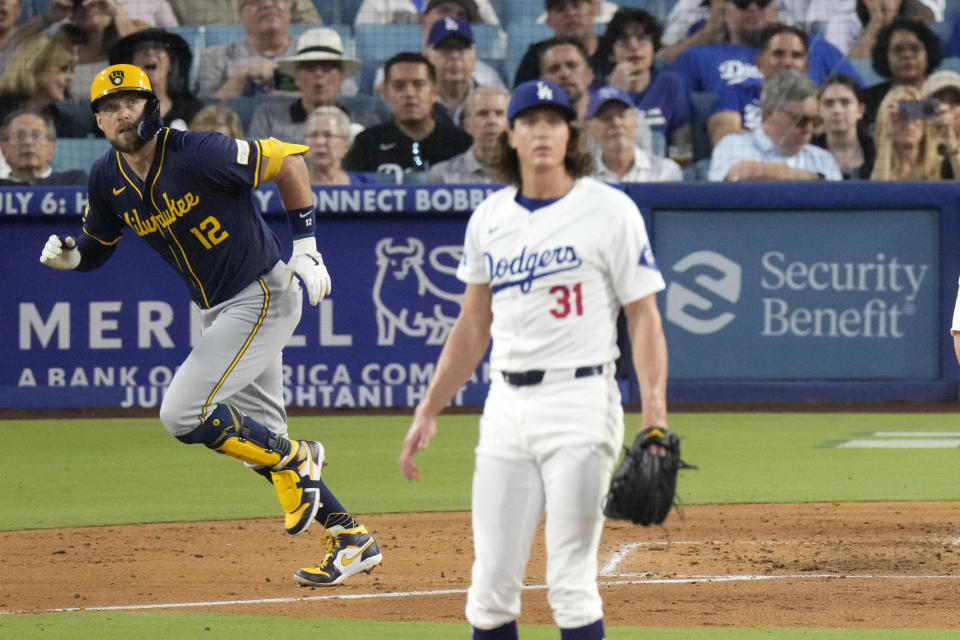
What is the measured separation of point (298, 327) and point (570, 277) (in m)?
8.49

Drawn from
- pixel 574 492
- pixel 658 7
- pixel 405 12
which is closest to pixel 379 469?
pixel 405 12

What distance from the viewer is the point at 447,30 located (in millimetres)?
12719

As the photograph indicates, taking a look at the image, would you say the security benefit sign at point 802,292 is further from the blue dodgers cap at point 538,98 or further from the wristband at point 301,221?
the blue dodgers cap at point 538,98

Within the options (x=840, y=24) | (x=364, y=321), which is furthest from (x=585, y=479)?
(x=840, y=24)

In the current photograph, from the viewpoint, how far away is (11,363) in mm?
12266

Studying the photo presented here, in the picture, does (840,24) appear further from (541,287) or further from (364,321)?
(541,287)

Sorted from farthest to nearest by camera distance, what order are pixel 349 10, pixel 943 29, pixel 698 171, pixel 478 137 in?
pixel 349 10 → pixel 943 29 → pixel 698 171 → pixel 478 137

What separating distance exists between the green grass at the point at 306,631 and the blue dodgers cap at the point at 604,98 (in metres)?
7.67

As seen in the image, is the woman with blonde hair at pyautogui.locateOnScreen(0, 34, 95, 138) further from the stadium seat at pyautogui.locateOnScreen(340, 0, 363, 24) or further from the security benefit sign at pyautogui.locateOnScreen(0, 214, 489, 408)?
the stadium seat at pyautogui.locateOnScreen(340, 0, 363, 24)

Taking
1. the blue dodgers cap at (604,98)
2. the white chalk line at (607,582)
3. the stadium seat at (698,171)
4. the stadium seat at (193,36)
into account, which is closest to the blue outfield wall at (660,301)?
the stadium seat at (698,171)

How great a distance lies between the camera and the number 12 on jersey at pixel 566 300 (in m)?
3.86

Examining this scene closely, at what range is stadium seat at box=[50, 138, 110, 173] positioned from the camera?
12500mm

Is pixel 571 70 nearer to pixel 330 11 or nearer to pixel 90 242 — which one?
pixel 330 11

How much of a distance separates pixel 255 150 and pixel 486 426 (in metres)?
2.41
